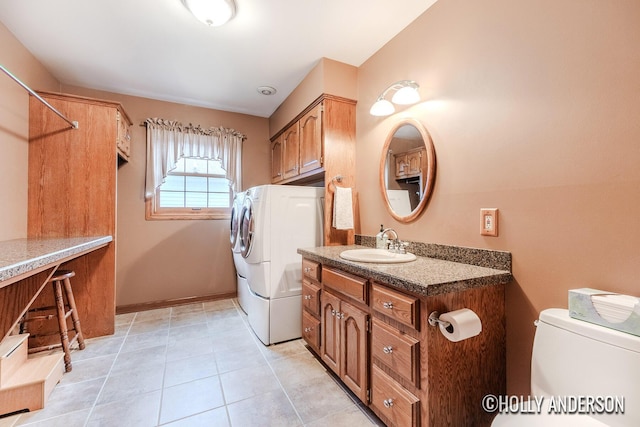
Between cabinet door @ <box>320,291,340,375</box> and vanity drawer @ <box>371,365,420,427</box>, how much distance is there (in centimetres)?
35

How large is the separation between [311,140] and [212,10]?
1203 mm

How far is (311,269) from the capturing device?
2.03 meters

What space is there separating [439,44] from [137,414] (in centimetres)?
278

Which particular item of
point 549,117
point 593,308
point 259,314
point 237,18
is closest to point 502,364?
point 593,308

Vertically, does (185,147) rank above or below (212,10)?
below

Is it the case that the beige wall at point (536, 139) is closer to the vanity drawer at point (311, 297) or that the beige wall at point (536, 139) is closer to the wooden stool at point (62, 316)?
the vanity drawer at point (311, 297)

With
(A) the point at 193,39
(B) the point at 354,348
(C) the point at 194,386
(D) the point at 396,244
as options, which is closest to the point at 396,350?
(B) the point at 354,348

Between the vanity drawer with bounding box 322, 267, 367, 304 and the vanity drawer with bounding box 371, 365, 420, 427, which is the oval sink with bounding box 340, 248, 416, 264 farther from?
the vanity drawer with bounding box 371, 365, 420, 427

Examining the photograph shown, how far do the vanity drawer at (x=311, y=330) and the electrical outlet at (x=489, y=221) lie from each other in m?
1.25

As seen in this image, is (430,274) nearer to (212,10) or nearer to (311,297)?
(311,297)

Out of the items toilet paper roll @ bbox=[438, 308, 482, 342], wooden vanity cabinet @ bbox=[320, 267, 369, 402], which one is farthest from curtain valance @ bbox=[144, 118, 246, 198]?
toilet paper roll @ bbox=[438, 308, 482, 342]

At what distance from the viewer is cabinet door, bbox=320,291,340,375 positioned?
1722mm

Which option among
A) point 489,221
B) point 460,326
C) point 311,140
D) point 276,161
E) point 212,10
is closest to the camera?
point 460,326

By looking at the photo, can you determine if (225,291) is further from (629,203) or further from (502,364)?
(629,203)
